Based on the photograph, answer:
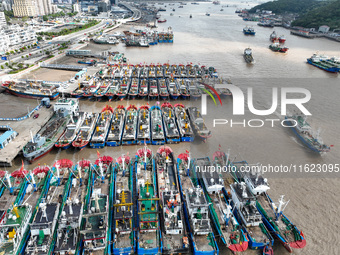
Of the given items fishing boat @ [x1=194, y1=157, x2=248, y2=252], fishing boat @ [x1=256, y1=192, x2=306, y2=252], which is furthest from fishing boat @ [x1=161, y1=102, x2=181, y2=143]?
fishing boat @ [x1=256, y1=192, x2=306, y2=252]

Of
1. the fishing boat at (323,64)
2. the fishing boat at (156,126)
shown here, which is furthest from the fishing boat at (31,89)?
the fishing boat at (323,64)

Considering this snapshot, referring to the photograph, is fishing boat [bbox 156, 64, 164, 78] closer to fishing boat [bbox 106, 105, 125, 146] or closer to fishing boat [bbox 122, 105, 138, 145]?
fishing boat [bbox 122, 105, 138, 145]

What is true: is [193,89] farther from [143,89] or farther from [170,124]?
[170,124]

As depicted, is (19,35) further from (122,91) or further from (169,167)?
(169,167)

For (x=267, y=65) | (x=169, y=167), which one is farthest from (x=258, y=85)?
(x=169, y=167)

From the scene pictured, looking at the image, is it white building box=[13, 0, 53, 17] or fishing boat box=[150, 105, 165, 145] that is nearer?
fishing boat box=[150, 105, 165, 145]

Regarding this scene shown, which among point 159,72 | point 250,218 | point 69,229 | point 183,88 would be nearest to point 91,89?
point 159,72
